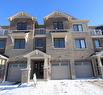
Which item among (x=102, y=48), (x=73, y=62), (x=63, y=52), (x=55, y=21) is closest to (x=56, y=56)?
(x=63, y=52)

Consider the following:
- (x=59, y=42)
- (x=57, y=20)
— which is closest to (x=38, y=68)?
(x=59, y=42)

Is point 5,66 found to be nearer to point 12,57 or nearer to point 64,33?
point 12,57

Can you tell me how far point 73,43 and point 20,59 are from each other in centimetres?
858

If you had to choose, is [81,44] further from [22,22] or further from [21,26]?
[22,22]

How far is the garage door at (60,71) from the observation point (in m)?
18.6

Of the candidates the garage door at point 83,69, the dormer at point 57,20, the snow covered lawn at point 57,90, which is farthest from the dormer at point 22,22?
the snow covered lawn at point 57,90

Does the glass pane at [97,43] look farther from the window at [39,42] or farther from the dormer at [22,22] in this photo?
the dormer at [22,22]

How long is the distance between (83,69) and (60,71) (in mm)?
3495

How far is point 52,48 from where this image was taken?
19.7 meters

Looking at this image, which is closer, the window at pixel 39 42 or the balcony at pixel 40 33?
the window at pixel 39 42

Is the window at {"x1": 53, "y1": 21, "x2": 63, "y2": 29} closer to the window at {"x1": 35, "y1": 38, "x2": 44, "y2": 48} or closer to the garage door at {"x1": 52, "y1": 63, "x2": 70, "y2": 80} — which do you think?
the window at {"x1": 35, "y1": 38, "x2": 44, "y2": 48}

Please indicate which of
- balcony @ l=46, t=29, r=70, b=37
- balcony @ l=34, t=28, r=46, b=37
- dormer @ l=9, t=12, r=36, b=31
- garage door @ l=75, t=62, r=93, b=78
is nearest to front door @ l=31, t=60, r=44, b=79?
balcony @ l=34, t=28, r=46, b=37

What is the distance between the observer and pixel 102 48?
68.9 feet

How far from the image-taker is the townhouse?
1856cm
